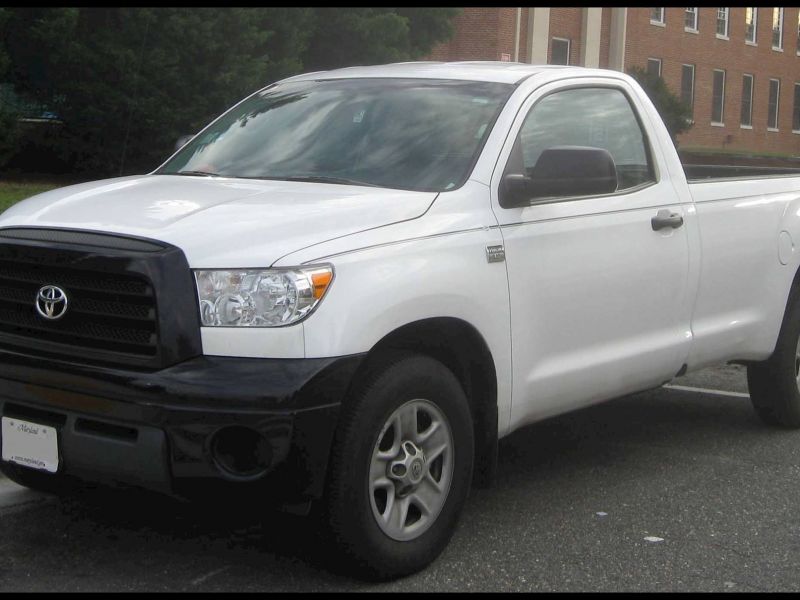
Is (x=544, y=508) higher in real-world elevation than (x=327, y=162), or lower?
lower

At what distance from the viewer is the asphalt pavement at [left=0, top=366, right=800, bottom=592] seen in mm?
4297

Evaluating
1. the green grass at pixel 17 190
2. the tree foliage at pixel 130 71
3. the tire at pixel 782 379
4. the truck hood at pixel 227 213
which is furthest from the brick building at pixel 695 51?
the truck hood at pixel 227 213

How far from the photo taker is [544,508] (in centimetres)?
529

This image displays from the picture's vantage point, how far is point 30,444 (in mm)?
4145

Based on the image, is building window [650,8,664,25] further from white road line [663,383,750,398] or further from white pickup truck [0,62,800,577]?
white pickup truck [0,62,800,577]

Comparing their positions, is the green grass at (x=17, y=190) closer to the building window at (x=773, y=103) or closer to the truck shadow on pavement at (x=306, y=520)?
the truck shadow on pavement at (x=306, y=520)

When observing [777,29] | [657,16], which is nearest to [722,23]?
[777,29]

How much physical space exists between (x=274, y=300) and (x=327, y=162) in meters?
1.28

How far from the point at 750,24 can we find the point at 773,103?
14.7 feet

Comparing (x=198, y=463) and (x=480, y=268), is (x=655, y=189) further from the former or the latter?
(x=198, y=463)

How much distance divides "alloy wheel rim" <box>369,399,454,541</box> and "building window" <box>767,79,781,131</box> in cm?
5509

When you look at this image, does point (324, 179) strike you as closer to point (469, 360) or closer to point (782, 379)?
point (469, 360)

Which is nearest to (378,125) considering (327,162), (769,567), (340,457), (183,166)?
(327,162)

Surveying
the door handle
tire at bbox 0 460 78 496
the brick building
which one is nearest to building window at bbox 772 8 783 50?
the brick building
